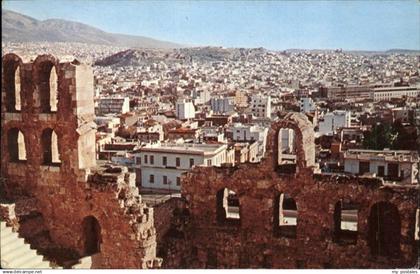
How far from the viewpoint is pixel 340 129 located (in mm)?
46938

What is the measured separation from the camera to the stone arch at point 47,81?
16.6 metres

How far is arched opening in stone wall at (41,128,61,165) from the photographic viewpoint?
17062mm

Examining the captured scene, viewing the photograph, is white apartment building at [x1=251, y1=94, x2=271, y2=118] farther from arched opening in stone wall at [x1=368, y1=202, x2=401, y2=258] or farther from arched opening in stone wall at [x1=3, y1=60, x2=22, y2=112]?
arched opening in stone wall at [x1=3, y1=60, x2=22, y2=112]

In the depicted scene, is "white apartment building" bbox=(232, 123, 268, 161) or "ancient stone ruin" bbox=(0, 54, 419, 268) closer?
"ancient stone ruin" bbox=(0, 54, 419, 268)

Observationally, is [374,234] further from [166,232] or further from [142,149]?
[142,149]

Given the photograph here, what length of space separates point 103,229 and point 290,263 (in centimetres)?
547

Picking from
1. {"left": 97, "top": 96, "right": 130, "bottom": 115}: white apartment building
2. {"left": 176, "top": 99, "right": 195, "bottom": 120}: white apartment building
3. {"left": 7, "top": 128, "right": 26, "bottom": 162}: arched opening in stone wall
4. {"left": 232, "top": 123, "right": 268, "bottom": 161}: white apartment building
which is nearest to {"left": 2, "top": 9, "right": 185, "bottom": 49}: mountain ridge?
{"left": 7, "top": 128, "right": 26, "bottom": 162}: arched opening in stone wall

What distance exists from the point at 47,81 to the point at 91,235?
182 inches

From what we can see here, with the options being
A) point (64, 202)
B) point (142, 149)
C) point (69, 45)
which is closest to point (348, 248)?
point (64, 202)

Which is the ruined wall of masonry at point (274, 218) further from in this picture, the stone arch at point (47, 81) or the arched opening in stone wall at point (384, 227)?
the stone arch at point (47, 81)

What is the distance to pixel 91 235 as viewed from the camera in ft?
55.5

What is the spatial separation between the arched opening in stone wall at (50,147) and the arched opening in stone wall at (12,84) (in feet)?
3.75

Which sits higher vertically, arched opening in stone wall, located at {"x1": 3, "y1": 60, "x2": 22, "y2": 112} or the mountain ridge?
the mountain ridge

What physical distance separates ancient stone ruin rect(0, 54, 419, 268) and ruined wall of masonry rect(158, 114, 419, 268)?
0.03m
